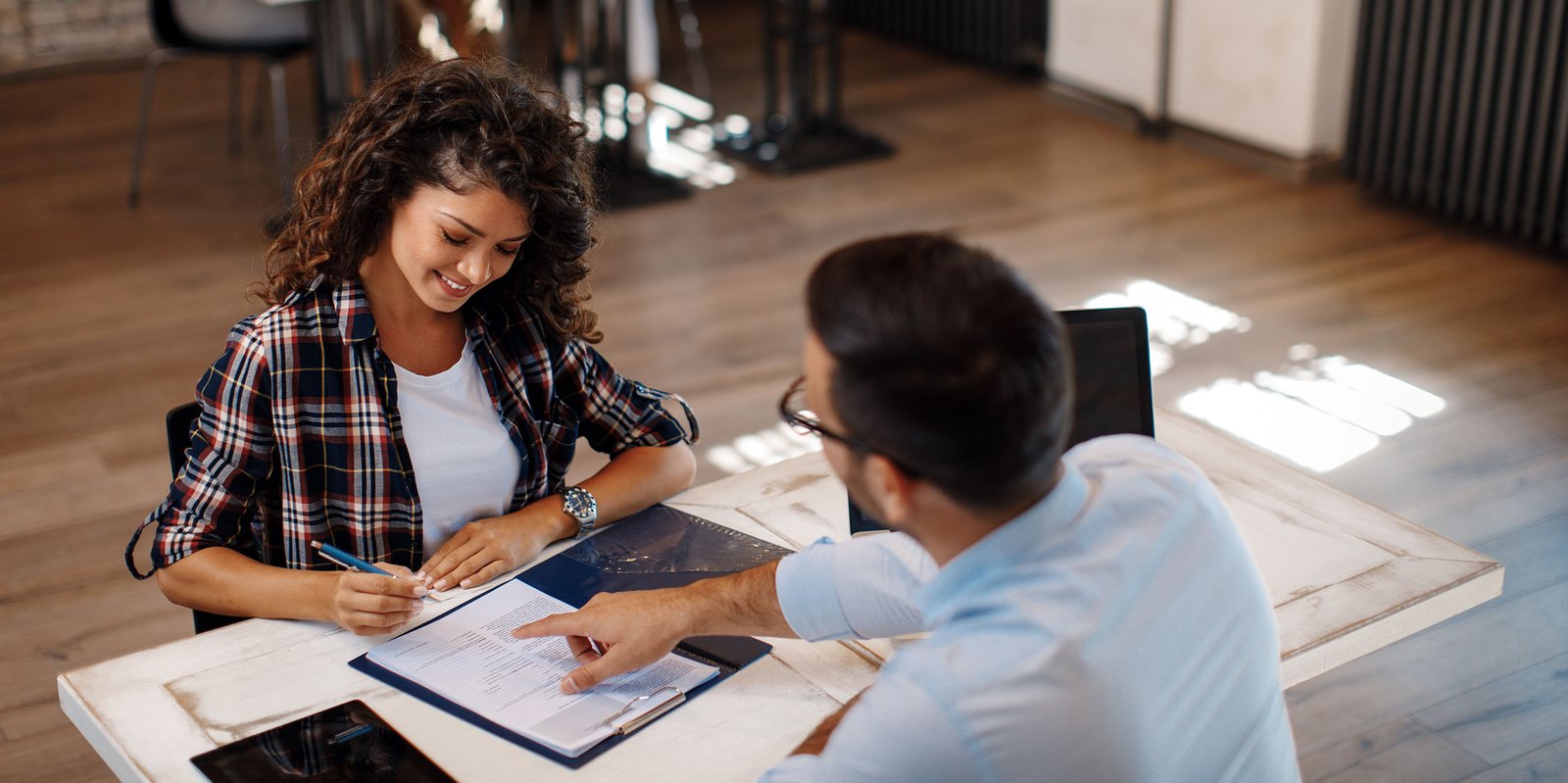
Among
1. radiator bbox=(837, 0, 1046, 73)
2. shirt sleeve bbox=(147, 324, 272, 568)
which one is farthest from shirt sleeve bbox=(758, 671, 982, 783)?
radiator bbox=(837, 0, 1046, 73)

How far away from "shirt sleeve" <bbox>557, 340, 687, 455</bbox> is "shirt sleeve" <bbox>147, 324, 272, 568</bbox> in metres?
0.36

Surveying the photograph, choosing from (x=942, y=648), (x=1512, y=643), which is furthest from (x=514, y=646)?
(x=1512, y=643)

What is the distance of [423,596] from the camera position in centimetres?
164

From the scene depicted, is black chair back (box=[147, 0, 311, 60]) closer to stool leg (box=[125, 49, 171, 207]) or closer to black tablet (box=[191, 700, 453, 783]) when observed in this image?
stool leg (box=[125, 49, 171, 207])

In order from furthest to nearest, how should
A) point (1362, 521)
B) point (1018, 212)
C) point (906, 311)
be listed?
1. point (1018, 212)
2. point (1362, 521)
3. point (906, 311)

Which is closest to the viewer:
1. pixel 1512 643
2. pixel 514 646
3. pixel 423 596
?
pixel 514 646

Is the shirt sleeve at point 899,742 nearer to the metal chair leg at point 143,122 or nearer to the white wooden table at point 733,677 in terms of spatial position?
the white wooden table at point 733,677

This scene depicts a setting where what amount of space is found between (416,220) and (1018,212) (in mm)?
3293

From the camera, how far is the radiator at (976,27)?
6105mm

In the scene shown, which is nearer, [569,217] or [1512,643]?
[569,217]

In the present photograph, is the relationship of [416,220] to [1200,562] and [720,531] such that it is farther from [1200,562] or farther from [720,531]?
[1200,562]

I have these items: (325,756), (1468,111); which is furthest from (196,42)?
(325,756)

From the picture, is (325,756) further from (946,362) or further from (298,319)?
(946,362)

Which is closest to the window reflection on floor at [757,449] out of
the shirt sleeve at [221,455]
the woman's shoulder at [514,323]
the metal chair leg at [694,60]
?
the woman's shoulder at [514,323]
